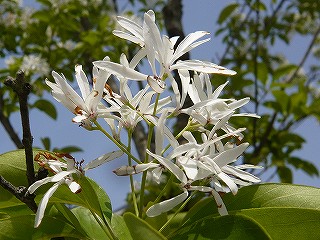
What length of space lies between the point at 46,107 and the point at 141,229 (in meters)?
2.19

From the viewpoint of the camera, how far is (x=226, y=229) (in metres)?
0.71

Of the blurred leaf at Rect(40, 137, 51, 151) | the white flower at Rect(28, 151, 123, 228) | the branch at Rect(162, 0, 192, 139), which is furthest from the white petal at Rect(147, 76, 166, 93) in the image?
the blurred leaf at Rect(40, 137, 51, 151)

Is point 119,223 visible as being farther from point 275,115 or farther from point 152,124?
point 275,115

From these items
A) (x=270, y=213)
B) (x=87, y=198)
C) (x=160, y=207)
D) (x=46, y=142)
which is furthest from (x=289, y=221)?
(x=46, y=142)

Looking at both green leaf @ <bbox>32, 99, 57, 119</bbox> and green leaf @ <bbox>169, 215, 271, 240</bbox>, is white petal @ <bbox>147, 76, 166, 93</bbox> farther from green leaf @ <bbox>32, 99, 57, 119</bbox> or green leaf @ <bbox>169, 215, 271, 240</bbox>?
green leaf @ <bbox>32, 99, 57, 119</bbox>

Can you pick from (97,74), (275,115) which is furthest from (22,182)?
(275,115)

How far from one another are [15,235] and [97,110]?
0.21 meters

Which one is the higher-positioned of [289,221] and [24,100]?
[24,100]

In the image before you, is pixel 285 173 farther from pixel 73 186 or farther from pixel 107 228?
pixel 73 186

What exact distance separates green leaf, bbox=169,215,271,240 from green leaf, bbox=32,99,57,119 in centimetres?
206

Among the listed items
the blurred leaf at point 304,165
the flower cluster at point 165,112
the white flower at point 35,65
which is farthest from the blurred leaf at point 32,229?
the white flower at point 35,65

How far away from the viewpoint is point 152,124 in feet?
2.62

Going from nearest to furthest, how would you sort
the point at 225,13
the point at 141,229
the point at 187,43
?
the point at 141,229 → the point at 187,43 → the point at 225,13

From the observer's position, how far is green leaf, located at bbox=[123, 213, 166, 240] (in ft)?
2.08
